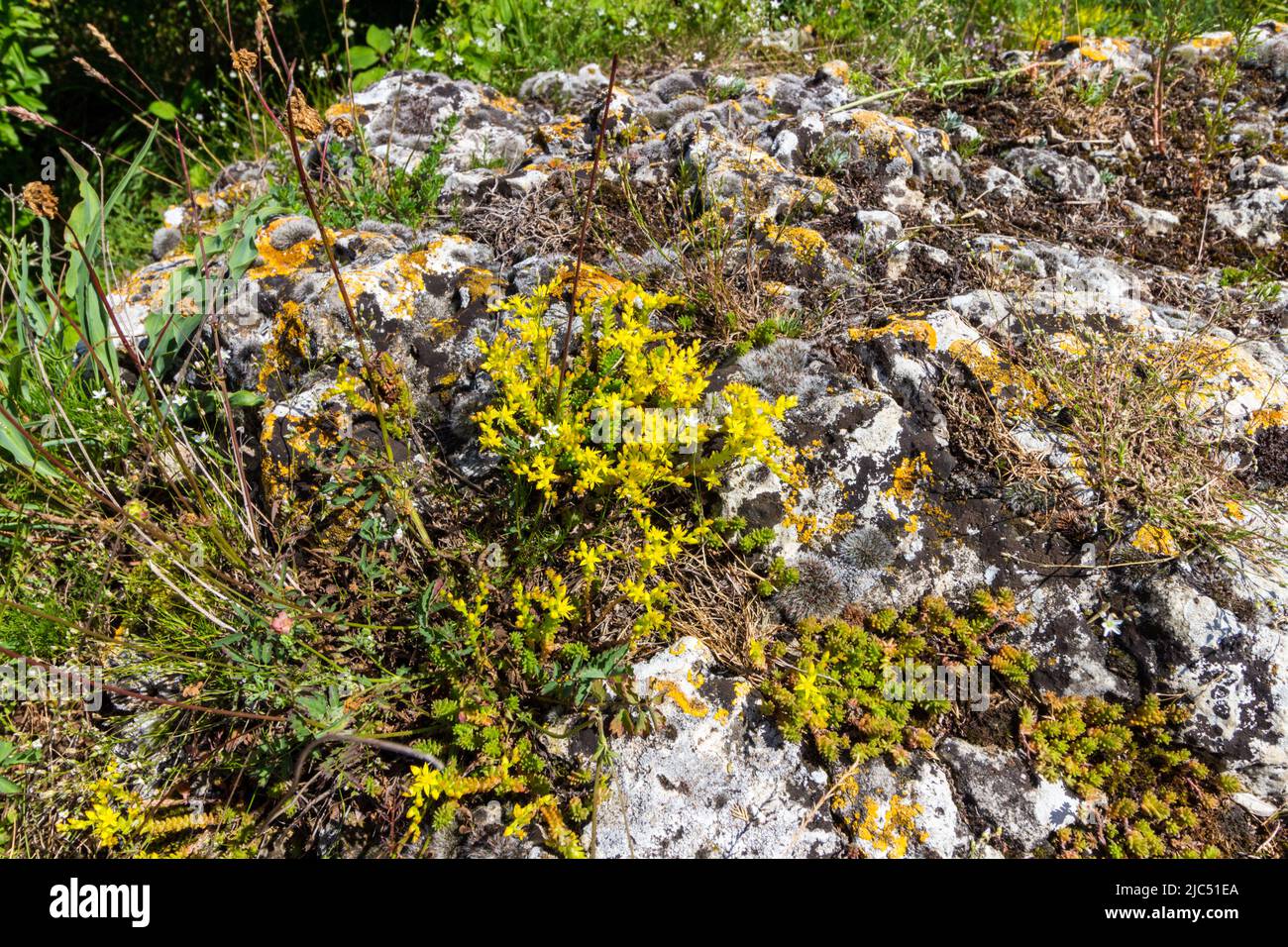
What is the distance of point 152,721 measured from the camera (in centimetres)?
260

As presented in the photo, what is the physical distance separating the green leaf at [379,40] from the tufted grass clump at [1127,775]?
5.64 m

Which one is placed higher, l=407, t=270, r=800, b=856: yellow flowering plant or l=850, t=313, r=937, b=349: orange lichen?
l=850, t=313, r=937, b=349: orange lichen

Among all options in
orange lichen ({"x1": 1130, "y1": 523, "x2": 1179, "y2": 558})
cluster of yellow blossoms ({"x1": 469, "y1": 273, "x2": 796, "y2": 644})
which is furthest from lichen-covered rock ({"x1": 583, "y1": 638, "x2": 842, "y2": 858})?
orange lichen ({"x1": 1130, "y1": 523, "x2": 1179, "y2": 558})

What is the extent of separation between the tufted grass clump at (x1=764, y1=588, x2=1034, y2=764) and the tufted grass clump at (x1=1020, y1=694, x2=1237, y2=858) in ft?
0.73

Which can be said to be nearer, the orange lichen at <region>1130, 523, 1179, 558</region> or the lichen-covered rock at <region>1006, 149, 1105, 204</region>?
the orange lichen at <region>1130, 523, 1179, 558</region>

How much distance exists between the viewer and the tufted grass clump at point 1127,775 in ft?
7.52

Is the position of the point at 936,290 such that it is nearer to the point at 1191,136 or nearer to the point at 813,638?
the point at 813,638

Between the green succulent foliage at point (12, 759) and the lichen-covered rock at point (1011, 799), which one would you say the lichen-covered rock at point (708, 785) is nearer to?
the lichen-covered rock at point (1011, 799)

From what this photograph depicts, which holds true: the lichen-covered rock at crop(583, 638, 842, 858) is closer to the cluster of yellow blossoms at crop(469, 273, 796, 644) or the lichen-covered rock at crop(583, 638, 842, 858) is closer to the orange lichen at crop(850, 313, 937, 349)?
the cluster of yellow blossoms at crop(469, 273, 796, 644)

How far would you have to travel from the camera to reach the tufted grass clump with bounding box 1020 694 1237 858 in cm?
229

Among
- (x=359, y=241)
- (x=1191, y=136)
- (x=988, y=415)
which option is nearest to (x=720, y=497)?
(x=988, y=415)

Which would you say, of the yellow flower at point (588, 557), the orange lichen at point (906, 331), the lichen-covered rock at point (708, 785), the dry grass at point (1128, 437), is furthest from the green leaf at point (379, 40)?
the lichen-covered rock at point (708, 785)

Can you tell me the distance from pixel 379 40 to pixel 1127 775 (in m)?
6.03

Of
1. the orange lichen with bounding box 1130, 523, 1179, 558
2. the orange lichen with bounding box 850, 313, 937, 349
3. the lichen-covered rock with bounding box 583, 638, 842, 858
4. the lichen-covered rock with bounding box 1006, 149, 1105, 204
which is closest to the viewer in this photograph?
the lichen-covered rock with bounding box 583, 638, 842, 858
